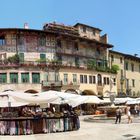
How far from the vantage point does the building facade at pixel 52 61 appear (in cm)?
5603

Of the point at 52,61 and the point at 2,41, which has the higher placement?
the point at 2,41

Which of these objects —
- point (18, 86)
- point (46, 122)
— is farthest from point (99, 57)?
point (46, 122)

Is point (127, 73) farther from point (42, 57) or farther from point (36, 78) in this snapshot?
point (36, 78)

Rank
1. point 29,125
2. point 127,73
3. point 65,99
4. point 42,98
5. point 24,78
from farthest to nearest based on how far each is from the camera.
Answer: point 127,73 → point 24,78 → point 65,99 → point 42,98 → point 29,125

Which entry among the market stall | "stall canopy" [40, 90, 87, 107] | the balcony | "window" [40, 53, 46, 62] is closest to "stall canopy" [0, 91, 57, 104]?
the market stall

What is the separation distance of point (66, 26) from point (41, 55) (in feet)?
27.8

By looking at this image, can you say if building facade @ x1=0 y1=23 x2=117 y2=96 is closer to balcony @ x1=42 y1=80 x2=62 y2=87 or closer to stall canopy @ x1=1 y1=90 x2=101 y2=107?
balcony @ x1=42 y1=80 x2=62 y2=87

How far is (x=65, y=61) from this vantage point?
6169 centimetres

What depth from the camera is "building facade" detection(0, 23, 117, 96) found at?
5603 cm

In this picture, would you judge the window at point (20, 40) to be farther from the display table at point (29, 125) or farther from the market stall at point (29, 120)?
the display table at point (29, 125)

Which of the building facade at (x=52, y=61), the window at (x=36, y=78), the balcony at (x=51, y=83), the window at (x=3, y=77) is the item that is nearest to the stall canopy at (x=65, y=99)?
the building facade at (x=52, y=61)

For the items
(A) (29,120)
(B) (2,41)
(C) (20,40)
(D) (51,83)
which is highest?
(C) (20,40)

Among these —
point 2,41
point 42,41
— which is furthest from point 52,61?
point 2,41

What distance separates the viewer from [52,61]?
59.1m
